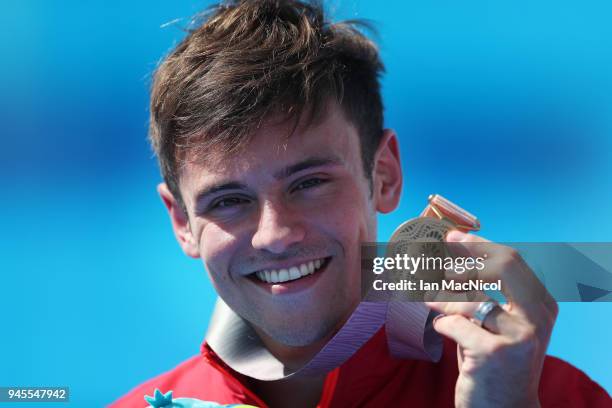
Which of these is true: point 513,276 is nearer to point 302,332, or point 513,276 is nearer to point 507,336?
point 507,336

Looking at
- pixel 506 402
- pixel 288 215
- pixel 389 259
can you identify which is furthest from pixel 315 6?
pixel 506 402

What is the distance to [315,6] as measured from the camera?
352 cm

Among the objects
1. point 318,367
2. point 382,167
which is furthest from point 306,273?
point 382,167

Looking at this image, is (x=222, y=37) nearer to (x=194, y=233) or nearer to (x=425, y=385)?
(x=194, y=233)

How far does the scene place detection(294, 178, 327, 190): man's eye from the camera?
2.82 m

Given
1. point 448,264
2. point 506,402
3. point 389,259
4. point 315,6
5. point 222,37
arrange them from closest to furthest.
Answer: point 506,402 < point 448,264 < point 389,259 < point 222,37 < point 315,6

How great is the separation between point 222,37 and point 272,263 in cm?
113

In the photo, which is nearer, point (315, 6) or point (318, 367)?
point (318, 367)

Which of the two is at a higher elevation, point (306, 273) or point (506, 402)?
point (306, 273)

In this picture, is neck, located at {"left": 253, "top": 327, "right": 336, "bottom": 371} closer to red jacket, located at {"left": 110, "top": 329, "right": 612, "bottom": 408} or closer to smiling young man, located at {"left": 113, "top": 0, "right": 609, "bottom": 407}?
smiling young man, located at {"left": 113, "top": 0, "right": 609, "bottom": 407}

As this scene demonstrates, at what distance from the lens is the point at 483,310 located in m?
2.03

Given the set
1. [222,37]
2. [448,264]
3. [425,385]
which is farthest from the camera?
[222,37]

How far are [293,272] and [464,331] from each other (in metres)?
0.95

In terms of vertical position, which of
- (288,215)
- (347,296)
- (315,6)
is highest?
(315,6)
